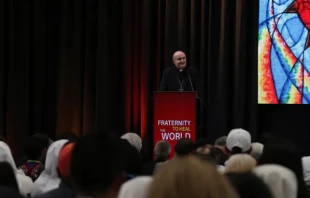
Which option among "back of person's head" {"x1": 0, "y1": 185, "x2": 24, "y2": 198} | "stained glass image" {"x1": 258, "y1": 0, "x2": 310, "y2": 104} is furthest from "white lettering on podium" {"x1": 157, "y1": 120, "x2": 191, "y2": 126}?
"back of person's head" {"x1": 0, "y1": 185, "x2": 24, "y2": 198}

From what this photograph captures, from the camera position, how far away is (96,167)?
69.2 inches

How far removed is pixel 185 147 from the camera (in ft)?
14.1

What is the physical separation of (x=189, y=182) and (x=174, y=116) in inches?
196

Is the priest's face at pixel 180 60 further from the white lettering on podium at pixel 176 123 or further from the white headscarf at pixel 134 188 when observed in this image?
the white headscarf at pixel 134 188

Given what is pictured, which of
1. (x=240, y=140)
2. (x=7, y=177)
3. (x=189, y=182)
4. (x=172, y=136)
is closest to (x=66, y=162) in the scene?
(x=7, y=177)

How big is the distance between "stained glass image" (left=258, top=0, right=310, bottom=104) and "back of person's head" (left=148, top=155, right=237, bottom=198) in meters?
6.87

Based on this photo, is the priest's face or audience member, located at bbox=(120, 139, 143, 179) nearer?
audience member, located at bbox=(120, 139, 143, 179)

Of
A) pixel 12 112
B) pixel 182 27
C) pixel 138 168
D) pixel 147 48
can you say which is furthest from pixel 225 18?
pixel 138 168

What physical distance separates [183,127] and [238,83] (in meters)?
1.98

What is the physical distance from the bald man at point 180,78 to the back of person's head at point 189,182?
5511 mm

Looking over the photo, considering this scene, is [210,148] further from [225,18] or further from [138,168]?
[225,18]

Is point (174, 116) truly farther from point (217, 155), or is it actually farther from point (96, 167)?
point (96, 167)

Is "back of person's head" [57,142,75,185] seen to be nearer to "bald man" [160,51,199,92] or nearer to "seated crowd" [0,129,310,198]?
"seated crowd" [0,129,310,198]

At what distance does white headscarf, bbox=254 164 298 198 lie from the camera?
2.19 metres
